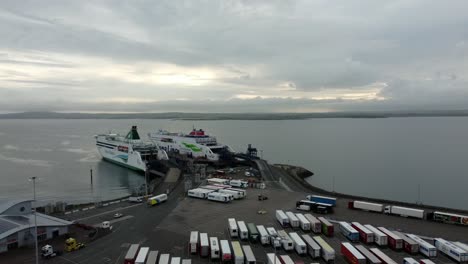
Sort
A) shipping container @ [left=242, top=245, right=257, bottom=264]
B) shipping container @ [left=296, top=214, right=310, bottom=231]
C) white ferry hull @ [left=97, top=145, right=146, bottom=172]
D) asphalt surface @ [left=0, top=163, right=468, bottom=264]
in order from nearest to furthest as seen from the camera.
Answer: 1. shipping container @ [left=242, top=245, right=257, bottom=264]
2. asphalt surface @ [left=0, top=163, right=468, bottom=264]
3. shipping container @ [left=296, top=214, right=310, bottom=231]
4. white ferry hull @ [left=97, top=145, right=146, bottom=172]

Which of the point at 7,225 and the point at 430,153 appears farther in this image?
the point at 430,153

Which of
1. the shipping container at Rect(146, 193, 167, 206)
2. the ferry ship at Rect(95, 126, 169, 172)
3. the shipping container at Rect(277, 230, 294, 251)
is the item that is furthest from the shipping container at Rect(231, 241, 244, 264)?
the ferry ship at Rect(95, 126, 169, 172)

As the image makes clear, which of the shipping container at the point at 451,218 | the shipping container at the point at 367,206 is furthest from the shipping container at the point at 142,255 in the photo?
the shipping container at the point at 451,218

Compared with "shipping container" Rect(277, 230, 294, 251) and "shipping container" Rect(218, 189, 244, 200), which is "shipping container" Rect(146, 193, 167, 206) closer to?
"shipping container" Rect(218, 189, 244, 200)

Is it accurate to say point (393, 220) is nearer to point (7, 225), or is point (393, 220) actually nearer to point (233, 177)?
point (233, 177)

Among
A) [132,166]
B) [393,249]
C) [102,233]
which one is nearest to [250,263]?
[393,249]

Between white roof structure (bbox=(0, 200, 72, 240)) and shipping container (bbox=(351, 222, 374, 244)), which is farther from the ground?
white roof structure (bbox=(0, 200, 72, 240))

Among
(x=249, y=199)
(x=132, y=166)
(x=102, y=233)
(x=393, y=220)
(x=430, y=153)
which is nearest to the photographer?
(x=102, y=233)

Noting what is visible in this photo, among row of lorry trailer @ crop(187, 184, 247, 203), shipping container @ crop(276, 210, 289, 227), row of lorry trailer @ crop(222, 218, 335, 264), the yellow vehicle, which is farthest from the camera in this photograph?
row of lorry trailer @ crop(187, 184, 247, 203)

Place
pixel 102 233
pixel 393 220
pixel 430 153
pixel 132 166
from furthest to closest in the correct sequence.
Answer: pixel 430 153 < pixel 132 166 < pixel 393 220 < pixel 102 233
